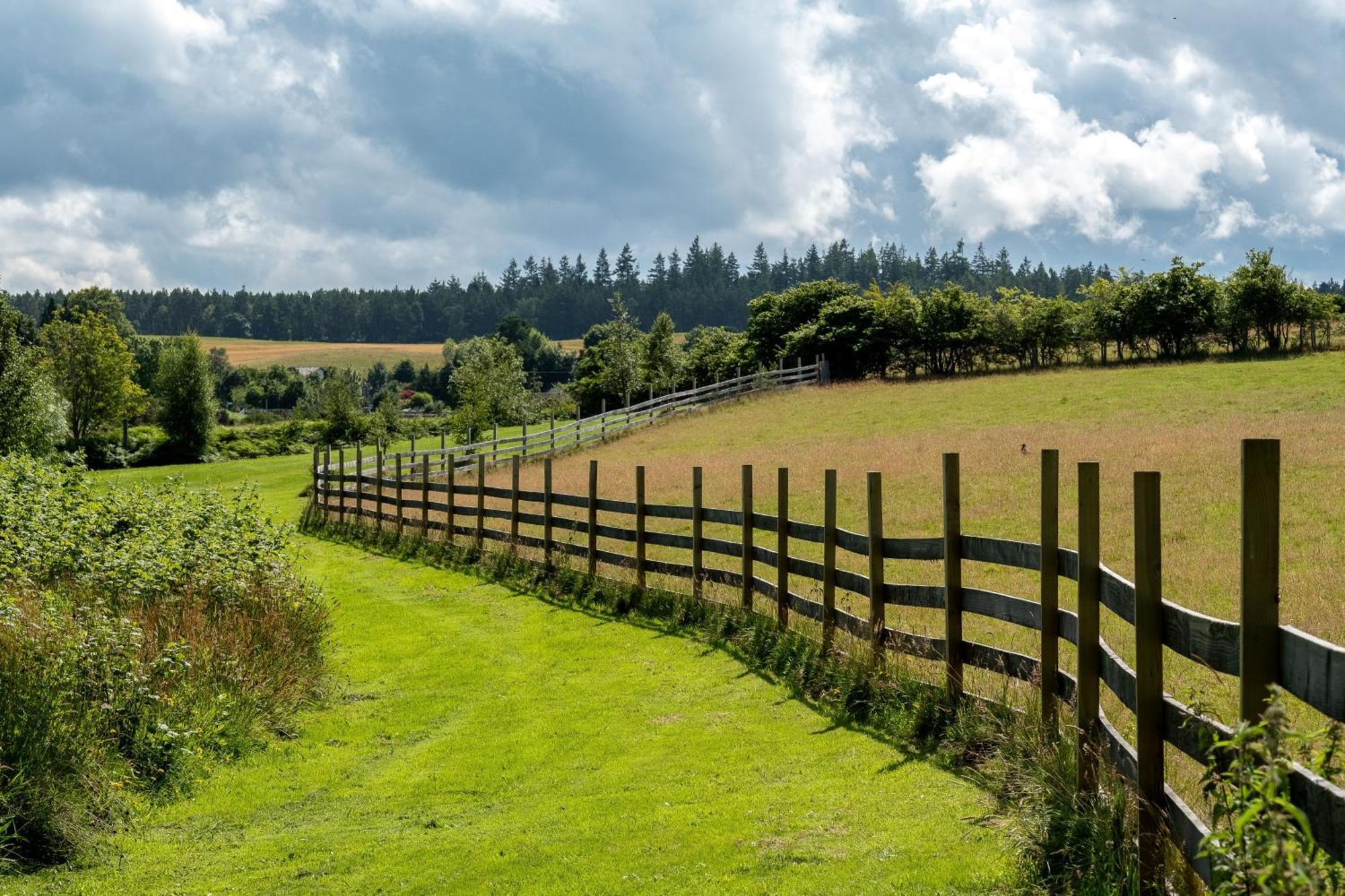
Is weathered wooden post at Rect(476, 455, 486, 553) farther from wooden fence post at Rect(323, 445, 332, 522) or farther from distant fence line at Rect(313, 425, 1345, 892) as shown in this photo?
wooden fence post at Rect(323, 445, 332, 522)

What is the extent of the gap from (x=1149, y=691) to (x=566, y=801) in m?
3.92

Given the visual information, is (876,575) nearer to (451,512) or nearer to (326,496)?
(451,512)

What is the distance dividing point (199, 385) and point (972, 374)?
171 ft

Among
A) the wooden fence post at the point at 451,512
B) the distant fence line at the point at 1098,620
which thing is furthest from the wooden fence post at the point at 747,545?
the wooden fence post at the point at 451,512

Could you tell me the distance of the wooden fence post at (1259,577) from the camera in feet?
11.6

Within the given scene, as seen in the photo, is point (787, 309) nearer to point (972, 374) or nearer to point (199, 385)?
point (972, 374)

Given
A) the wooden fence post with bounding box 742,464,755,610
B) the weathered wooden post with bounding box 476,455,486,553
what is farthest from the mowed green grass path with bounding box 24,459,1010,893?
the weathered wooden post with bounding box 476,455,486,553

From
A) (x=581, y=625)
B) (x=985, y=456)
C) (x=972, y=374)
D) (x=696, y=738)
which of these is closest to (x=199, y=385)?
(x=972, y=374)

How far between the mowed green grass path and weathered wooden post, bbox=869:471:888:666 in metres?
0.85

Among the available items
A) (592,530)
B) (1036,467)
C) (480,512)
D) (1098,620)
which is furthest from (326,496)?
(1098,620)

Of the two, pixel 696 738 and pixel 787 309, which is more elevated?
pixel 787 309

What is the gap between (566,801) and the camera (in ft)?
23.0

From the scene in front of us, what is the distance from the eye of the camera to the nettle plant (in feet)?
8.75

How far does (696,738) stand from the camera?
8250 millimetres
